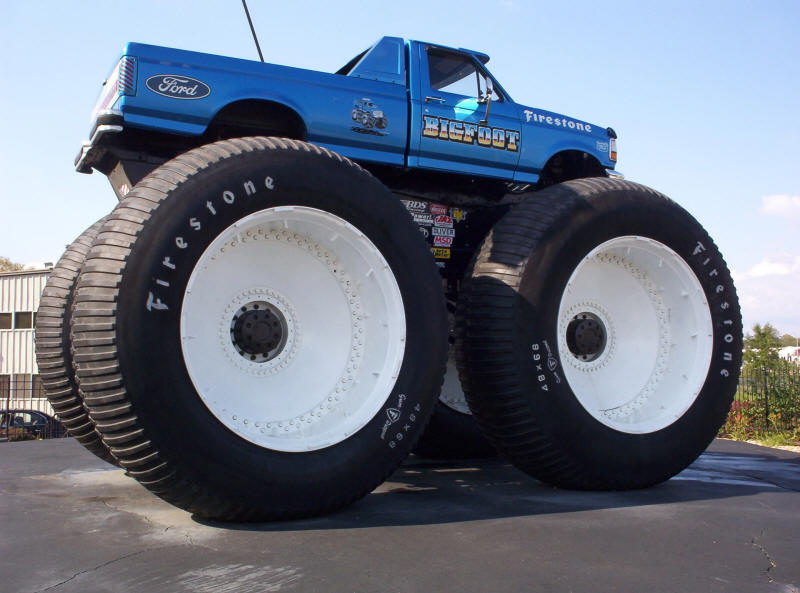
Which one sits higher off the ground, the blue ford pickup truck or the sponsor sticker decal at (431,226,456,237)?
the blue ford pickup truck

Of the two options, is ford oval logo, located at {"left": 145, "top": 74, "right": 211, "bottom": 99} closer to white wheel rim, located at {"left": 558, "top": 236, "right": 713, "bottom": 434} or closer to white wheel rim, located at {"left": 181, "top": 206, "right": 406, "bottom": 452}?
white wheel rim, located at {"left": 181, "top": 206, "right": 406, "bottom": 452}

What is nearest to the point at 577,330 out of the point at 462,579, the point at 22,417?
the point at 462,579

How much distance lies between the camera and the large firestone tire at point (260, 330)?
3.43m

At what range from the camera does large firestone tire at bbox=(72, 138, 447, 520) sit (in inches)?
135

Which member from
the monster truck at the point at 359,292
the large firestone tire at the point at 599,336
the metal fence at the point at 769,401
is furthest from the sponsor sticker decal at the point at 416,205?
the metal fence at the point at 769,401

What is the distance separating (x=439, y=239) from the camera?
5.77 m

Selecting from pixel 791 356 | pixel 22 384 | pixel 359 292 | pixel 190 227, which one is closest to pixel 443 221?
pixel 359 292

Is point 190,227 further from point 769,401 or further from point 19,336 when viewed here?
point 19,336

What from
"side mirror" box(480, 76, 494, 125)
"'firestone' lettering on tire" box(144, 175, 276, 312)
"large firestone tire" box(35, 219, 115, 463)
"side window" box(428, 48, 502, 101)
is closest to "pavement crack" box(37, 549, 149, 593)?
"'firestone' lettering on tire" box(144, 175, 276, 312)

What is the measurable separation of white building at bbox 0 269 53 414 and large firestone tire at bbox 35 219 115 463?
26997 millimetres

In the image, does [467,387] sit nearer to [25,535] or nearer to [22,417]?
[25,535]

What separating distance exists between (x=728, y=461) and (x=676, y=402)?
1.78m

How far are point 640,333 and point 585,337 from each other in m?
0.58

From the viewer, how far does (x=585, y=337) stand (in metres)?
5.38
